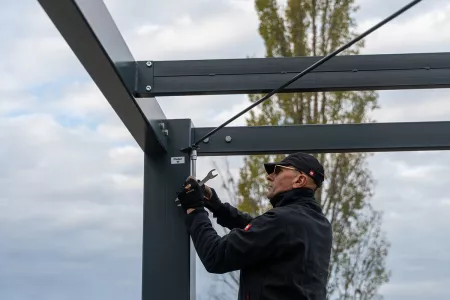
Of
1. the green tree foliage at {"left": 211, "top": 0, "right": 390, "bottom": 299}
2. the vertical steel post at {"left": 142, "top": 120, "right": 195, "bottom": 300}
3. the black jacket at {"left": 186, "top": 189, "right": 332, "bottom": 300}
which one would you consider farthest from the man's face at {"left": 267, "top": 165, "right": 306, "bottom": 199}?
the green tree foliage at {"left": 211, "top": 0, "right": 390, "bottom": 299}

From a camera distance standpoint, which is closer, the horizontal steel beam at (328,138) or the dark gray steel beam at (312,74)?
the dark gray steel beam at (312,74)

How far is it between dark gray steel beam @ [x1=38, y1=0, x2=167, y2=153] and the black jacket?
648mm

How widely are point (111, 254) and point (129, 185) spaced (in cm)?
45

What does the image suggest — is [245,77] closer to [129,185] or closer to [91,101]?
[91,101]

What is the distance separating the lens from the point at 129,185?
4.70 meters

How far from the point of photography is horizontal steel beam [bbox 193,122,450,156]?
14.1 ft

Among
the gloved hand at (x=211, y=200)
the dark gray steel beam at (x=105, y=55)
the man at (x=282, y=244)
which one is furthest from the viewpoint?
the gloved hand at (x=211, y=200)

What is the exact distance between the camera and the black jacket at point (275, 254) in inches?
135

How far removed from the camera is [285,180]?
12.1 ft

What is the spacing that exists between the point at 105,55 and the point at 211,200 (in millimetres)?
1214

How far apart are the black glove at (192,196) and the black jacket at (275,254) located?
21 centimetres

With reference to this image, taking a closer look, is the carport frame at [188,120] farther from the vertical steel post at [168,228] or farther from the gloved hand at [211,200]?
the gloved hand at [211,200]

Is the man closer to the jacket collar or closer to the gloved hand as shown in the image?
the jacket collar

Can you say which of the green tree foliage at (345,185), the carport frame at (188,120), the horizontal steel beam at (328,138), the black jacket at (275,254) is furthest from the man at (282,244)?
the green tree foliage at (345,185)
